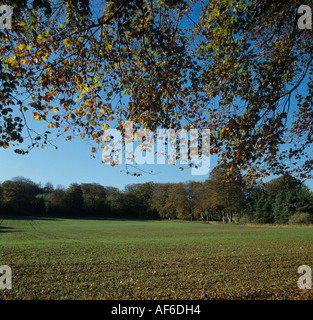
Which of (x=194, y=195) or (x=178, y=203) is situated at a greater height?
(x=194, y=195)

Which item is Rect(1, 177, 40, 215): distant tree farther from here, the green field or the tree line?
the green field

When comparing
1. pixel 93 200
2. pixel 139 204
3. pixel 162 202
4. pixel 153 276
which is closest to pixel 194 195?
pixel 162 202

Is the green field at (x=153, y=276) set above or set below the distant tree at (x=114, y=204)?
above

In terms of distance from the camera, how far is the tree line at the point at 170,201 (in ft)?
182

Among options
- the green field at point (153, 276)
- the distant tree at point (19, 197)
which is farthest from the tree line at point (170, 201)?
the green field at point (153, 276)

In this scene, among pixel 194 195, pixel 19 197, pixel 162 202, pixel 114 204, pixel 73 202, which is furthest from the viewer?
pixel 114 204

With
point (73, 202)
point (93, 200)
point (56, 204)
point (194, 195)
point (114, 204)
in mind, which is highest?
point (194, 195)

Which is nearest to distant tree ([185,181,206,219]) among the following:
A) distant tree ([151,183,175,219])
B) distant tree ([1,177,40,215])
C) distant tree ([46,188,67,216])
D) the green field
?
distant tree ([151,183,175,219])

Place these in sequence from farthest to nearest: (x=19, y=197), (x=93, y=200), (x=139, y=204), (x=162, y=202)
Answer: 1. (x=139, y=204)
2. (x=93, y=200)
3. (x=162, y=202)
4. (x=19, y=197)

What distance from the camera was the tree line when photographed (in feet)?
182

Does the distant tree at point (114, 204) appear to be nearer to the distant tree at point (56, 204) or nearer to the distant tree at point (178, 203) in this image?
the distant tree at point (56, 204)

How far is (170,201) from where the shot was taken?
7694 cm

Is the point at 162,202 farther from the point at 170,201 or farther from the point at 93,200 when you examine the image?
the point at 93,200
